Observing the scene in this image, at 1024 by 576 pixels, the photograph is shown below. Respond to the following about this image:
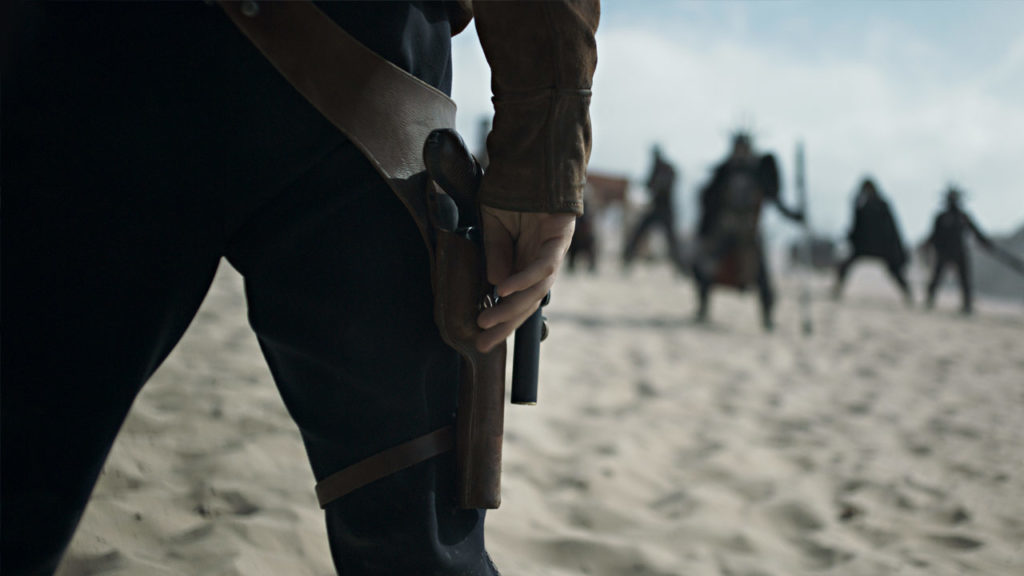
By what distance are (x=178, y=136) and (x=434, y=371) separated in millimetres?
377

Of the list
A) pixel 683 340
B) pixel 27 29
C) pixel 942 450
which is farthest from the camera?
pixel 683 340

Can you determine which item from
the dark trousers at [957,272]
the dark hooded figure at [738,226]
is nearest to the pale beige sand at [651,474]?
the dark hooded figure at [738,226]

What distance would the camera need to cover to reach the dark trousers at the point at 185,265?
689 mm

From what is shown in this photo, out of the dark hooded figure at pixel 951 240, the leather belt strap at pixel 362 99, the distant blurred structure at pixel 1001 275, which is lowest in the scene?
the distant blurred structure at pixel 1001 275

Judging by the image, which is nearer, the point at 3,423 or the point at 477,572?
the point at 3,423

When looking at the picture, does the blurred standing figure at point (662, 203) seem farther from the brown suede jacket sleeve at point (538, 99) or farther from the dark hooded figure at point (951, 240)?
the brown suede jacket sleeve at point (538, 99)

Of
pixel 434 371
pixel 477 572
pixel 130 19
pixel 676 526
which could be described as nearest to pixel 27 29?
pixel 130 19

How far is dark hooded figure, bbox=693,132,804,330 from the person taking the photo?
6430mm

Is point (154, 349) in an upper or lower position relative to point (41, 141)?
lower

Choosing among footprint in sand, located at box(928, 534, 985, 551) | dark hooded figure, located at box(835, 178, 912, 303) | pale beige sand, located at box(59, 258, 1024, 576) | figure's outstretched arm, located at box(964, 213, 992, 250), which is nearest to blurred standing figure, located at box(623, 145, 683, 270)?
dark hooded figure, located at box(835, 178, 912, 303)

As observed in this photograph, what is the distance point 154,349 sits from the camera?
767 mm

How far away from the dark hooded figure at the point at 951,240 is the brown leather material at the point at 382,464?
10.5 m

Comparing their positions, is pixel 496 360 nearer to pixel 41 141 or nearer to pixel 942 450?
pixel 41 141

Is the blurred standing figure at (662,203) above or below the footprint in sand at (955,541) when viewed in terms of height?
above
